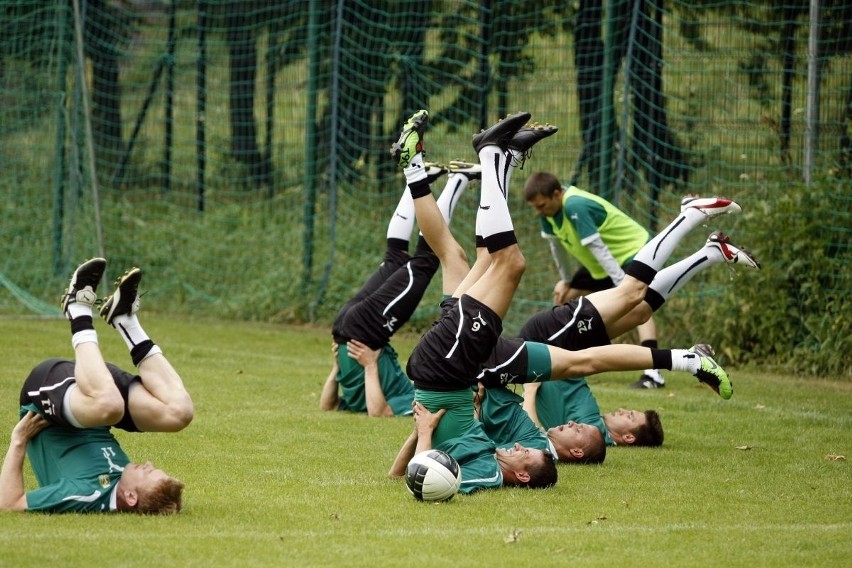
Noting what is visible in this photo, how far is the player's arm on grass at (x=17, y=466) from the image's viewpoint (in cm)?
640

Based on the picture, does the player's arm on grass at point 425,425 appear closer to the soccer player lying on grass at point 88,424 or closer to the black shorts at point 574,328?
the soccer player lying on grass at point 88,424

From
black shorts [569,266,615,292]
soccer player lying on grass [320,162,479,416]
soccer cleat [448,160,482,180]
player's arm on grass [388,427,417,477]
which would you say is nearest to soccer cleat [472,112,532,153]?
player's arm on grass [388,427,417,477]

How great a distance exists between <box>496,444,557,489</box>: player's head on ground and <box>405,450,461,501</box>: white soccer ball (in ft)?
1.98

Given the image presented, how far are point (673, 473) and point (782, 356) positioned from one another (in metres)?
4.96

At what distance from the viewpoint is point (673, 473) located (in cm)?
792

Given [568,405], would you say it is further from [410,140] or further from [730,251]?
[410,140]

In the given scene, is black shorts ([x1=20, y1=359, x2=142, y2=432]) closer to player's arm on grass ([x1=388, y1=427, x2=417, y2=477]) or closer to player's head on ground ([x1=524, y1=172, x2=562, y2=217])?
player's arm on grass ([x1=388, y1=427, x2=417, y2=477])

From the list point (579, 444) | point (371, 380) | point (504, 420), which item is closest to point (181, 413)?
point (504, 420)

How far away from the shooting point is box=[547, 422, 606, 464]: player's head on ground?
8.17m

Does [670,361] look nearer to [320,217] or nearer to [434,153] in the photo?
[434,153]

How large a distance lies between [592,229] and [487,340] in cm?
413

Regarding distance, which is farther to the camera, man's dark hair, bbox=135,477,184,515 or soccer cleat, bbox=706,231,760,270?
soccer cleat, bbox=706,231,760,270

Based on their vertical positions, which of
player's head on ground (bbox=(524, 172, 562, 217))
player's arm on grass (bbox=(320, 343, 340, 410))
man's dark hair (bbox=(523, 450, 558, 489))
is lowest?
player's arm on grass (bbox=(320, 343, 340, 410))

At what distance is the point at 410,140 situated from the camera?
836 centimetres
